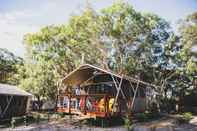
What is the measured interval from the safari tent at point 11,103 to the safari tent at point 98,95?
21.8 ft

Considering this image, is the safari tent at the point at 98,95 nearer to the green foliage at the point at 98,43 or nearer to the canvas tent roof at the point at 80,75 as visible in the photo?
the canvas tent roof at the point at 80,75

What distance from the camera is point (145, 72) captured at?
34844mm

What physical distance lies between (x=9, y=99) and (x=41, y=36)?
A: 8615mm

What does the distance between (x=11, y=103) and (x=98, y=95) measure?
14.2 meters

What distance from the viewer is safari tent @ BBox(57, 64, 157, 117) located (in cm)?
1830

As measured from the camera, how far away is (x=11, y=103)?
92.9 feet

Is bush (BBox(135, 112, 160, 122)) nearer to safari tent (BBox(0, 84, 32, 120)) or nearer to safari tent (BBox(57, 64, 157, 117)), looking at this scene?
safari tent (BBox(57, 64, 157, 117))

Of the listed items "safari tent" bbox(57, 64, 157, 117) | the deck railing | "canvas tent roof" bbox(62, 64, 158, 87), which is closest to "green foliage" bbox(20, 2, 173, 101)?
"safari tent" bbox(57, 64, 157, 117)

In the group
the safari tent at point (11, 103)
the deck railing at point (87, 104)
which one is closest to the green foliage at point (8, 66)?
the safari tent at point (11, 103)

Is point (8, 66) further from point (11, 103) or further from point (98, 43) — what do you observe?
point (98, 43)

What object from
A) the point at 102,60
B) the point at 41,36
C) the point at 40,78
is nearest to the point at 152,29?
the point at 102,60

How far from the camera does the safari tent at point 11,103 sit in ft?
87.8

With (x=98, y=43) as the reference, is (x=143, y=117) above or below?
below

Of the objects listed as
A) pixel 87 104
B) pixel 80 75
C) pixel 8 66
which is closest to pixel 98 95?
pixel 87 104
